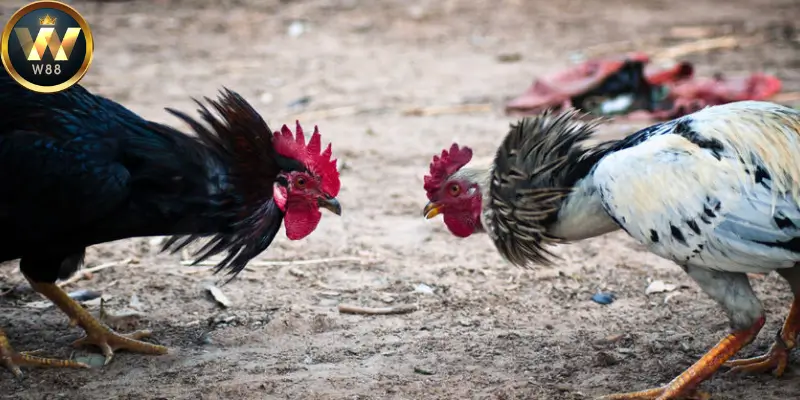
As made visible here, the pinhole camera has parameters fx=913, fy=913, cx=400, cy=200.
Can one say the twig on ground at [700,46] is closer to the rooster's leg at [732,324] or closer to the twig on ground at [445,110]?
the twig on ground at [445,110]

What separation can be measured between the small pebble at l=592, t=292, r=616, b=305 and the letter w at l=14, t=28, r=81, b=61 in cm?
299

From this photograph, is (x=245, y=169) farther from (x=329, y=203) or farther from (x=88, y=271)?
(x=88, y=271)

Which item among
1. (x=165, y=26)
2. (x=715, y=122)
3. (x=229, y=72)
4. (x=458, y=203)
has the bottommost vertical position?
(x=458, y=203)

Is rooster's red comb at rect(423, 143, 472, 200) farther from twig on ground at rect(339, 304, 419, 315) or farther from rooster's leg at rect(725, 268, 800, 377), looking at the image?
rooster's leg at rect(725, 268, 800, 377)

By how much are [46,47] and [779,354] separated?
Result: 12.4 feet

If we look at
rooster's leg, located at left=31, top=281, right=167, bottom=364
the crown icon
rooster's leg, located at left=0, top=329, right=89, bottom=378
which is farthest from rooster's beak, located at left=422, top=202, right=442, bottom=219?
the crown icon

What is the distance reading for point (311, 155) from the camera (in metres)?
4.01

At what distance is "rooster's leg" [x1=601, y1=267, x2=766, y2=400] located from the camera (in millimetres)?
3453

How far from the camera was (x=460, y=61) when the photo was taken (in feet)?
32.7

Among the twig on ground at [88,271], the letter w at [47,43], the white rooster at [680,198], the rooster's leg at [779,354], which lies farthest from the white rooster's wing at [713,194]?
the twig on ground at [88,271]

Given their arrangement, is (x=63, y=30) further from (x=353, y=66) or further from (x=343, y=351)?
(x=353, y=66)

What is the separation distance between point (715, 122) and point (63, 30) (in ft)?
11.0

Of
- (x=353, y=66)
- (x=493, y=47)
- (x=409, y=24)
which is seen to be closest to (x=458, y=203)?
(x=353, y=66)

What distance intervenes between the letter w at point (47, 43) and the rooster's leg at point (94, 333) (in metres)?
1.13
